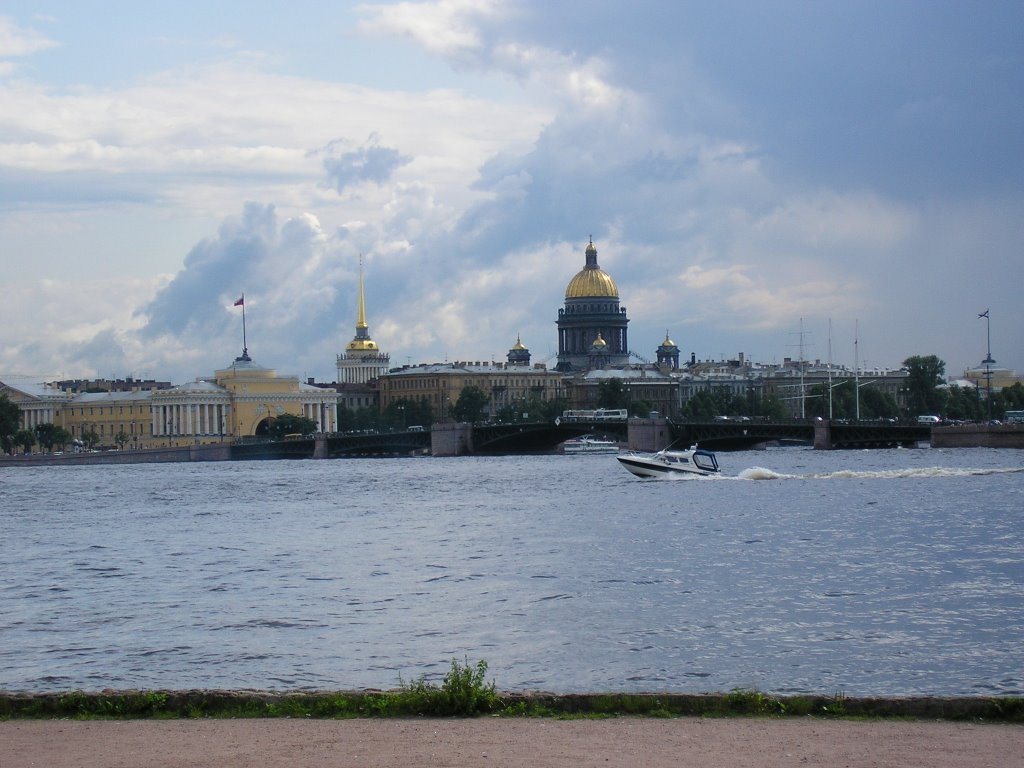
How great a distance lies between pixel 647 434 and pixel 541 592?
66.1 metres

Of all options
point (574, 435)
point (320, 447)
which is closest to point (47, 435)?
point (320, 447)

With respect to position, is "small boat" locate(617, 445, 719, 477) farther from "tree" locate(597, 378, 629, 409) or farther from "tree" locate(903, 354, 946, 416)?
"tree" locate(597, 378, 629, 409)

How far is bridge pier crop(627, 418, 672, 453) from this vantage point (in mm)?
85562

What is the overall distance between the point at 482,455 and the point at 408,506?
160 feet

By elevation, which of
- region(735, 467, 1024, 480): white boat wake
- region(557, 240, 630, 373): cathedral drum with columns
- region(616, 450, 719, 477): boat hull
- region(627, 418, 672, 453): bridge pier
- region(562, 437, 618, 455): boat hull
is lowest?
region(735, 467, 1024, 480): white boat wake

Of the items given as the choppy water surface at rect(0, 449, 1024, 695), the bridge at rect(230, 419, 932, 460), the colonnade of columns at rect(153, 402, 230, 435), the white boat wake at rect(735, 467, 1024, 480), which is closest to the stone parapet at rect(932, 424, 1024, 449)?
the bridge at rect(230, 419, 932, 460)

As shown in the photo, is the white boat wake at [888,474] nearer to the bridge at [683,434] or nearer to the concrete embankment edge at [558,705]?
the bridge at [683,434]

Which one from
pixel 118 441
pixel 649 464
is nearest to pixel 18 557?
pixel 649 464

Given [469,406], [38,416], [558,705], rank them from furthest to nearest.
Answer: [38,416]
[469,406]
[558,705]

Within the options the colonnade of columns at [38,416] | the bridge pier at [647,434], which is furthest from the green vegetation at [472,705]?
the colonnade of columns at [38,416]

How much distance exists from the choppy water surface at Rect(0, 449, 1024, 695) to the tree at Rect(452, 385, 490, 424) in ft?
283

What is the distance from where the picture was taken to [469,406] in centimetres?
13112

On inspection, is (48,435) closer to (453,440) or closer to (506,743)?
(453,440)

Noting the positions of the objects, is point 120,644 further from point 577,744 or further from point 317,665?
point 577,744
